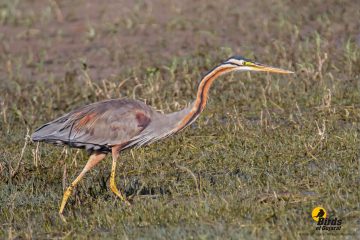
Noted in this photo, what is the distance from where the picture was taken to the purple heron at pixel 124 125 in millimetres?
7680

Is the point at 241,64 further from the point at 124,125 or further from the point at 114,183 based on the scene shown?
the point at 114,183

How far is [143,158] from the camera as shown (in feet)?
28.8

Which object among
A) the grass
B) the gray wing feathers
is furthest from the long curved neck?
the grass

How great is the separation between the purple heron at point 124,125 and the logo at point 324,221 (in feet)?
5.02

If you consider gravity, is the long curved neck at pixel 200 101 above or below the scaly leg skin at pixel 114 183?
above

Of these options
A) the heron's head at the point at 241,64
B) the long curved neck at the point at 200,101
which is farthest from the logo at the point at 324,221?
the heron's head at the point at 241,64

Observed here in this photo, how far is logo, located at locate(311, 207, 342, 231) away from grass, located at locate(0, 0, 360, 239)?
0.16 feet

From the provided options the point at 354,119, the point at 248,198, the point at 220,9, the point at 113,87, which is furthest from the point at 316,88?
the point at 220,9

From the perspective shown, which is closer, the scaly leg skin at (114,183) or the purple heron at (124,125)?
the scaly leg skin at (114,183)

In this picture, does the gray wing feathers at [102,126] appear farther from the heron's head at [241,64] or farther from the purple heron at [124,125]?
the heron's head at [241,64]

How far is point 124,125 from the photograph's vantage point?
7.73m

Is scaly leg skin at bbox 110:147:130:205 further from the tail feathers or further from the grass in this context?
the tail feathers

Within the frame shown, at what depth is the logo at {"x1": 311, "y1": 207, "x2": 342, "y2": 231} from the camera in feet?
20.7

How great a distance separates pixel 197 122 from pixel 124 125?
2280 mm
